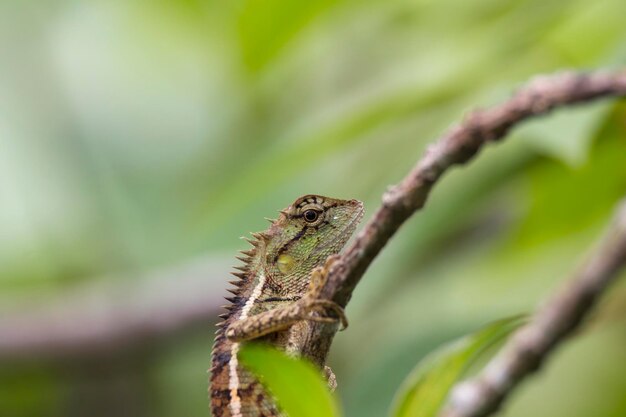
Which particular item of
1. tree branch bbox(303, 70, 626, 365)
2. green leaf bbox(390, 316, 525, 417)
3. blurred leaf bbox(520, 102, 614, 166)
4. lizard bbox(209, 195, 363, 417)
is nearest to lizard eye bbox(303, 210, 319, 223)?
lizard bbox(209, 195, 363, 417)

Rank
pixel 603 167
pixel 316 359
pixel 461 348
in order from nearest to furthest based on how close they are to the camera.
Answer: pixel 461 348
pixel 316 359
pixel 603 167

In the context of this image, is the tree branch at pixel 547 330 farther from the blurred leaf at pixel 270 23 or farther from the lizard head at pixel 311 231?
the blurred leaf at pixel 270 23

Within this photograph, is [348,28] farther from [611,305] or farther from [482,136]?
[482,136]

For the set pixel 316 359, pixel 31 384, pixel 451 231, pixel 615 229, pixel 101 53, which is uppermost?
pixel 101 53

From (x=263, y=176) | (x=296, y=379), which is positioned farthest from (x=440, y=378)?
(x=263, y=176)

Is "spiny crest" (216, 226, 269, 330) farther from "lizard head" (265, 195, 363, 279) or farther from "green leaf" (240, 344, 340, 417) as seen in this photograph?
"green leaf" (240, 344, 340, 417)

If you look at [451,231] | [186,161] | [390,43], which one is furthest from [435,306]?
[186,161]
